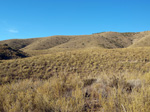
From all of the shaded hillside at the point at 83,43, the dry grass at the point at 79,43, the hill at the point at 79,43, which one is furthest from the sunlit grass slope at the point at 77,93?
the hill at the point at 79,43

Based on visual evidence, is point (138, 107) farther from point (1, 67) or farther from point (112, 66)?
point (1, 67)

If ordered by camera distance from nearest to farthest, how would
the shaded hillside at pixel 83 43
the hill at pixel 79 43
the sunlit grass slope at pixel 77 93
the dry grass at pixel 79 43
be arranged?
the sunlit grass slope at pixel 77 93 → the shaded hillside at pixel 83 43 → the dry grass at pixel 79 43 → the hill at pixel 79 43

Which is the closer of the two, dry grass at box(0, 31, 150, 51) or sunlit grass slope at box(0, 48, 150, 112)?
sunlit grass slope at box(0, 48, 150, 112)

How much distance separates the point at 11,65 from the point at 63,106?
525 inches

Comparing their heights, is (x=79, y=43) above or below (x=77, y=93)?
above

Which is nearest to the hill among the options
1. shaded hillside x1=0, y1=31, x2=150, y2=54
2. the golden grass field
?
shaded hillside x1=0, y1=31, x2=150, y2=54

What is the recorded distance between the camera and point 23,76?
35.0 feet

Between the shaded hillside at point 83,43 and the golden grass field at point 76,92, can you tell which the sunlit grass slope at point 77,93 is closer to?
the golden grass field at point 76,92

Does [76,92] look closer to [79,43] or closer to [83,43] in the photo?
[83,43]

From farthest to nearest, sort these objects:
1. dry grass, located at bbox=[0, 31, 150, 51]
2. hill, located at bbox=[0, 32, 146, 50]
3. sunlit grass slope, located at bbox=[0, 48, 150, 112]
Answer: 1. hill, located at bbox=[0, 32, 146, 50]
2. dry grass, located at bbox=[0, 31, 150, 51]
3. sunlit grass slope, located at bbox=[0, 48, 150, 112]

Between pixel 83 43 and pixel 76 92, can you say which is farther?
pixel 83 43

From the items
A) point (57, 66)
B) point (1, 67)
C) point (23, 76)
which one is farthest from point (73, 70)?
point (1, 67)

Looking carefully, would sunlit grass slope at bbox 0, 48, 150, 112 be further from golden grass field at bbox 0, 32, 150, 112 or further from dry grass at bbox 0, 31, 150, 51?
dry grass at bbox 0, 31, 150, 51

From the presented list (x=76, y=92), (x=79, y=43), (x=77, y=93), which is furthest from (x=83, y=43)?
(x=77, y=93)
